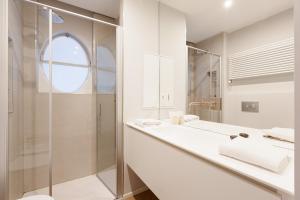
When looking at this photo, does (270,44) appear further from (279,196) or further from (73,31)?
(73,31)

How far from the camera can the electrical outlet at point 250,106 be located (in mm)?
971

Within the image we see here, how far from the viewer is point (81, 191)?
6.27 feet

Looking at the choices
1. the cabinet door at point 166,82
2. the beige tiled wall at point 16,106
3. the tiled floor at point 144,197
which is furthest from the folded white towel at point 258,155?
the beige tiled wall at point 16,106

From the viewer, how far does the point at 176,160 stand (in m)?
0.95

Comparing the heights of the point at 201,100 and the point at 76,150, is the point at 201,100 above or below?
above

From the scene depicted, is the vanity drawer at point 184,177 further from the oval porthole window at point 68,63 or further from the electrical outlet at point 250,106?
the oval porthole window at point 68,63

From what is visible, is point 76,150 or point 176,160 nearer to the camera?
point 176,160

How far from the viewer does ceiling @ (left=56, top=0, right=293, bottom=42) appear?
967 mm

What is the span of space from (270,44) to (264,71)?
163 millimetres

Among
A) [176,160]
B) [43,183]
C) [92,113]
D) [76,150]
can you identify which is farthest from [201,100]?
[43,183]

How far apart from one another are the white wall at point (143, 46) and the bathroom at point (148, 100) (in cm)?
1

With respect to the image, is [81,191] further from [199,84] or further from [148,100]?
[199,84]

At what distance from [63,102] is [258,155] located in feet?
7.03

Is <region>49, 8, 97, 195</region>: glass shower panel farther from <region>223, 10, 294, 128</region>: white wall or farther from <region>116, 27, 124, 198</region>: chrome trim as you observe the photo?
<region>223, 10, 294, 128</region>: white wall
